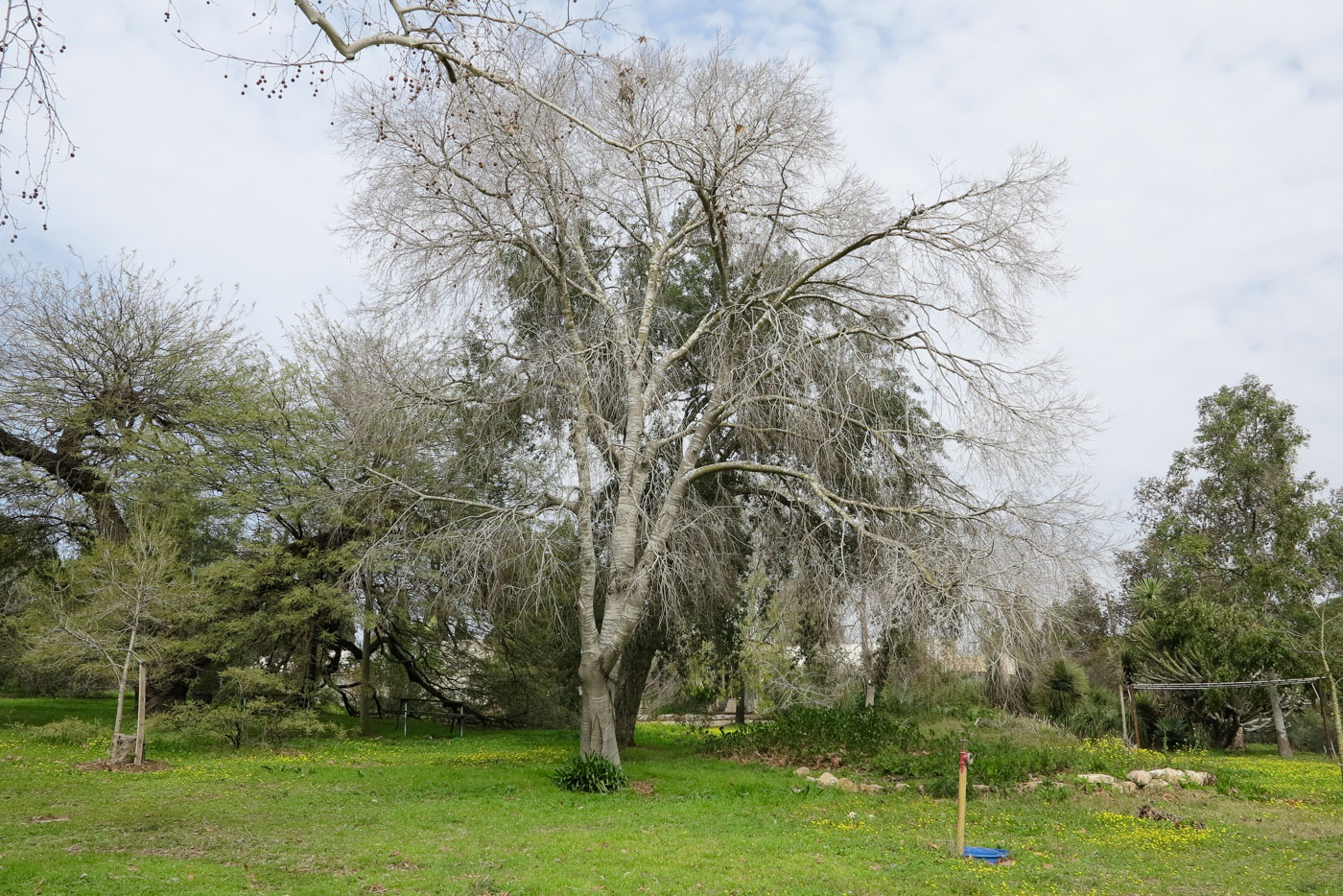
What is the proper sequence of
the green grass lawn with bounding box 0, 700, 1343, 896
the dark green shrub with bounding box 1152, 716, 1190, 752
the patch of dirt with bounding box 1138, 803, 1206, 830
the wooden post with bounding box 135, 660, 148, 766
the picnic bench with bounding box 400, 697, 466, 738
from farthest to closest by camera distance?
the picnic bench with bounding box 400, 697, 466, 738, the dark green shrub with bounding box 1152, 716, 1190, 752, the wooden post with bounding box 135, 660, 148, 766, the patch of dirt with bounding box 1138, 803, 1206, 830, the green grass lawn with bounding box 0, 700, 1343, 896

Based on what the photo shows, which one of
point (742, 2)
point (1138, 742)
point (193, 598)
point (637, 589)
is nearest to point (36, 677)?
point (193, 598)

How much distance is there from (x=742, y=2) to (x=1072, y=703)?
1831 cm

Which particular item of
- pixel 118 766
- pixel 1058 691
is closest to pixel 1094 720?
pixel 1058 691

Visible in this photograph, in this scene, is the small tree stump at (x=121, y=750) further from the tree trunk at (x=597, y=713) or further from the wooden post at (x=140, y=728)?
the tree trunk at (x=597, y=713)

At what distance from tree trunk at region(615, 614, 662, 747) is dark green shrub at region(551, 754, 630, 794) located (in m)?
3.60

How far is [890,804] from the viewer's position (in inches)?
436

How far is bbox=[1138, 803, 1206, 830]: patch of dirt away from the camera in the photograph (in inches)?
372

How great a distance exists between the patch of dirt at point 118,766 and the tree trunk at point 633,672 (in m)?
7.09

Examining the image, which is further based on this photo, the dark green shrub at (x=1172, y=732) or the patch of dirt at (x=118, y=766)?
the dark green shrub at (x=1172, y=732)

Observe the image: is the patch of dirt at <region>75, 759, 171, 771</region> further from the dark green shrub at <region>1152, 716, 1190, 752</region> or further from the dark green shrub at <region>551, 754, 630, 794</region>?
the dark green shrub at <region>1152, 716, 1190, 752</region>

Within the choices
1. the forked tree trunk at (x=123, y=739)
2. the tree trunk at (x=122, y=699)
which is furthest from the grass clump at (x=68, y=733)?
the forked tree trunk at (x=123, y=739)

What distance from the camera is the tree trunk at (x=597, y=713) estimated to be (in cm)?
1277

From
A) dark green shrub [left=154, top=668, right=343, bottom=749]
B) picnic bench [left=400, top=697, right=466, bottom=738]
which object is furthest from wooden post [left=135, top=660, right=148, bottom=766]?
picnic bench [left=400, top=697, right=466, bottom=738]

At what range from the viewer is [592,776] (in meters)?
11.9
